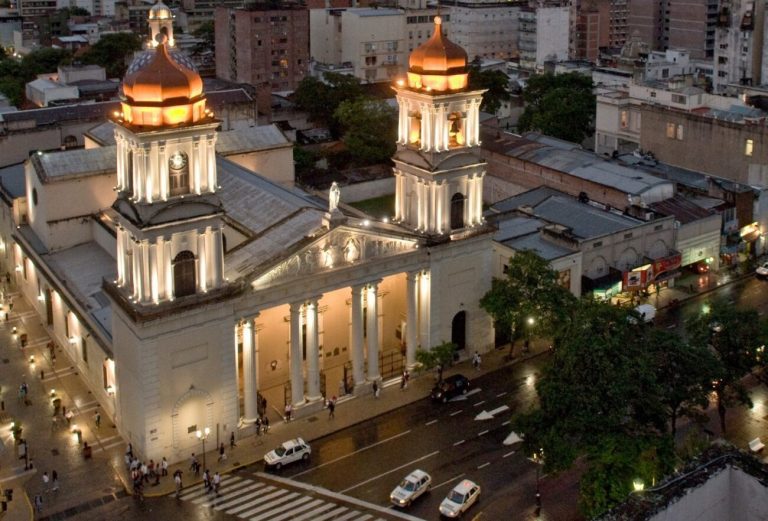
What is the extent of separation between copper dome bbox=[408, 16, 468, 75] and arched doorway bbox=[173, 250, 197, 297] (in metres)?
23.1

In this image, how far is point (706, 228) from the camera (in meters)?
96.8

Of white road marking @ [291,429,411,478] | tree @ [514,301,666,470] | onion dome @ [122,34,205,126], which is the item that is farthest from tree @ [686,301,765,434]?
onion dome @ [122,34,205,126]

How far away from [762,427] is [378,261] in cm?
2848

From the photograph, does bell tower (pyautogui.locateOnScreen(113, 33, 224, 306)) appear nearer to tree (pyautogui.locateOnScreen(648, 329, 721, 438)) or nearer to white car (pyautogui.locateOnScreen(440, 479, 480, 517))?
white car (pyautogui.locateOnScreen(440, 479, 480, 517))

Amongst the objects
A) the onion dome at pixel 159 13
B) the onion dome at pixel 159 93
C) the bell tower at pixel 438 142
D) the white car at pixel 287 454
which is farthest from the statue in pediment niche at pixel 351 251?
the onion dome at pixel 159 13

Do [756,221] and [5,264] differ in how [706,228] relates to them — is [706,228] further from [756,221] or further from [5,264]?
[5,264]

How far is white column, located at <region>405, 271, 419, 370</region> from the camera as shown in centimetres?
7550

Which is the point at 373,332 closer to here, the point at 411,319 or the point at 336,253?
the point at 411,319

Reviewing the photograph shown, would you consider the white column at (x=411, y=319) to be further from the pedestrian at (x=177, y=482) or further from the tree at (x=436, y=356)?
the pedestrian at (x=177, y=482)

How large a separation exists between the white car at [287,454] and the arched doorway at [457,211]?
843 inches

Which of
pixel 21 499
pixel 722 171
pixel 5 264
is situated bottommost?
pixel 21 499

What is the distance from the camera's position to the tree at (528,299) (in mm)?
75750

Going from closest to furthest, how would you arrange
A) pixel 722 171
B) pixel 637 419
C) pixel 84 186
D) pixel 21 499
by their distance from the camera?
pixel 637 419 < pixel 21 499 < pixel 84 186 < pixel 722 171

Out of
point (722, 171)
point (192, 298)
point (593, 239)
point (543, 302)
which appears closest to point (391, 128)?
point (722, 171)
